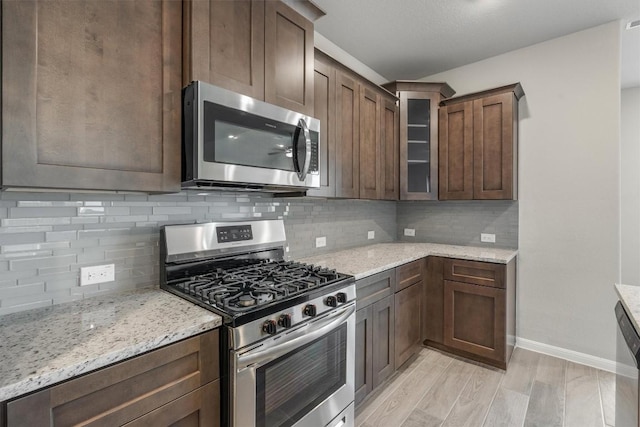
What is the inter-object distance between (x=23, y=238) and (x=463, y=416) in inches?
100.0

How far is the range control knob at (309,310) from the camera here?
142 cm

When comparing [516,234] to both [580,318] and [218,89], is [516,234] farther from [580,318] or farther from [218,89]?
[218,89]

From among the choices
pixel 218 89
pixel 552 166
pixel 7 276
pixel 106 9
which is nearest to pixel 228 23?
pixel 218 89

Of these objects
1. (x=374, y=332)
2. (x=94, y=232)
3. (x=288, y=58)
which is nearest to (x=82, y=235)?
(x=94, y=232)

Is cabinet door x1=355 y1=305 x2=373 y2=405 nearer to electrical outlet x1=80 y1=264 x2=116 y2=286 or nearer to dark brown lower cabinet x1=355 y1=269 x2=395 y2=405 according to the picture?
dark brown lower cabinet x1=355 y1=269 x2=395 y2=405

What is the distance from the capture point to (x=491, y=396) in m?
2.19

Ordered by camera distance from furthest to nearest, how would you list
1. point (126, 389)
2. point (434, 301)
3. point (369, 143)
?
point (434, 301) → point (369, 143) → point (126, 389)

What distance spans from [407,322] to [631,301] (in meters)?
1.46

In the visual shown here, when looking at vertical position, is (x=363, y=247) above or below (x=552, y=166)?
below

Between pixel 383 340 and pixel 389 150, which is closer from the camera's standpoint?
pixel 383 340

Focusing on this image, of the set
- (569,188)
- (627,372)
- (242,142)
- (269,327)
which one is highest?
(242,142)

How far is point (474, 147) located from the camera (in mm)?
2910

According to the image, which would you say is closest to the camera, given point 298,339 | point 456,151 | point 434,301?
point 298,339

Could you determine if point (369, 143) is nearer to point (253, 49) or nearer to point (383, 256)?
point (383, 256)
